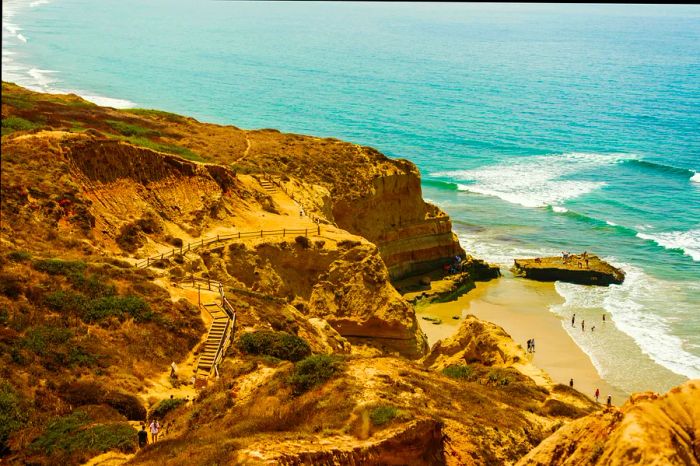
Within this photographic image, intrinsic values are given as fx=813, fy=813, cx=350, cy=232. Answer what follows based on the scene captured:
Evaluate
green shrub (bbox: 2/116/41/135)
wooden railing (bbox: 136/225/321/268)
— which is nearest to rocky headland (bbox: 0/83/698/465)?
wooden railing (bbox: 136/225/321/268)

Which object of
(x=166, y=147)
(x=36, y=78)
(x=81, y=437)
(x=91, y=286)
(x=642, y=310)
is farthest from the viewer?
(x=36, y=78)

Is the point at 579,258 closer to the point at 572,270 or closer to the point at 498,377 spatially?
the point at 572,270

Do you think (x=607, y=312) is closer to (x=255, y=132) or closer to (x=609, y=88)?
(x=255, y=132)

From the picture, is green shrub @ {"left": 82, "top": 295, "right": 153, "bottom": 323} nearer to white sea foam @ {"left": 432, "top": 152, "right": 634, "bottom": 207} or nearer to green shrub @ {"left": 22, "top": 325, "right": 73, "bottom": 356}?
green shrub @ {"left": 22, "top": 325, "right": 73, "bottom": 356}

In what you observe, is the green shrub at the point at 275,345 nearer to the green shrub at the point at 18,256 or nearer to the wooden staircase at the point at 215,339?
the wooden staircase at the point at 215,339

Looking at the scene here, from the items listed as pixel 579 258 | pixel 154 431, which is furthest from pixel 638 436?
pixel 579 258

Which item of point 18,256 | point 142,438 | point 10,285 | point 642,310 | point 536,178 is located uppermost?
point 18,256
